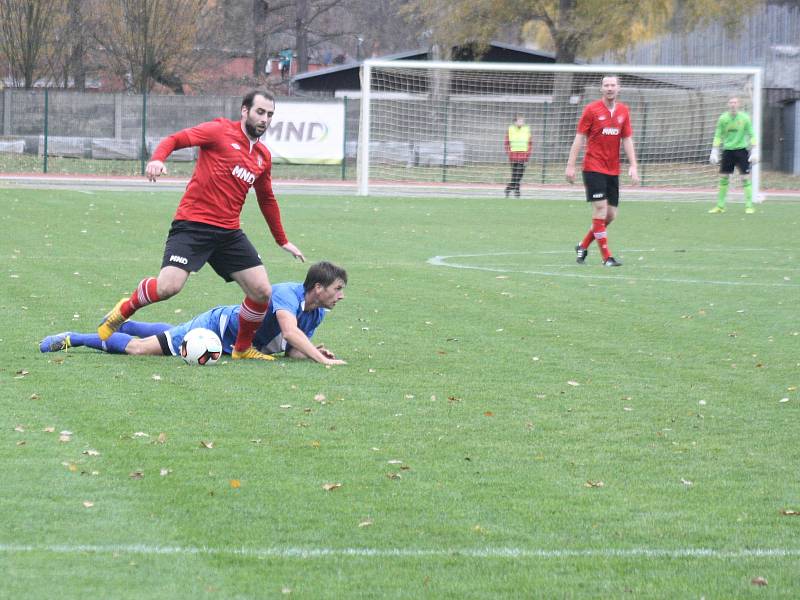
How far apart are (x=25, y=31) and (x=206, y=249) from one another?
37.1 meters

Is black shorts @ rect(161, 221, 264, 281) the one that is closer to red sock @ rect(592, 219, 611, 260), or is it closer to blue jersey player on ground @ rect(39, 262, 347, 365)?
blue jersey player on ground @ rect(39, 262, 347, 365)

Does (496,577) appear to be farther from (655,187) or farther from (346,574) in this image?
(655,187)

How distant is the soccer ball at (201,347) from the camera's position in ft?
26.1

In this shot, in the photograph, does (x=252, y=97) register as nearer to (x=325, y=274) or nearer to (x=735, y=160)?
(x=325, y=274)

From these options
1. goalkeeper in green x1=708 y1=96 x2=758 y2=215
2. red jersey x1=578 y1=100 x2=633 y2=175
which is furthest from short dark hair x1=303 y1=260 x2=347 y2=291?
goalkeeper in green x1=708 y1=96 x2=758 y2=215

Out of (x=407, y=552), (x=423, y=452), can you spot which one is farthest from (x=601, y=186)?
(x=407, y=552)

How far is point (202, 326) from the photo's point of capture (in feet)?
27.2

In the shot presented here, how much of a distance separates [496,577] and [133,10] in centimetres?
4110

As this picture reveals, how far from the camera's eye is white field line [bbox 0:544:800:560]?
14.5 feet

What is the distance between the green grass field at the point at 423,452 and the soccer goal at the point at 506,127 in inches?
749

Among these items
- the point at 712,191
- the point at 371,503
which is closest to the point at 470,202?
the point at 712,191

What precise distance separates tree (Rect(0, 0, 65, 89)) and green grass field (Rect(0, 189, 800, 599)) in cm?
3151

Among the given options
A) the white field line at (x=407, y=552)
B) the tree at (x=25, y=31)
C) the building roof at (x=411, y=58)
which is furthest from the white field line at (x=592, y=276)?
the tree at (x=25, y=31)

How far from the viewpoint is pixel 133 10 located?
42.8m
